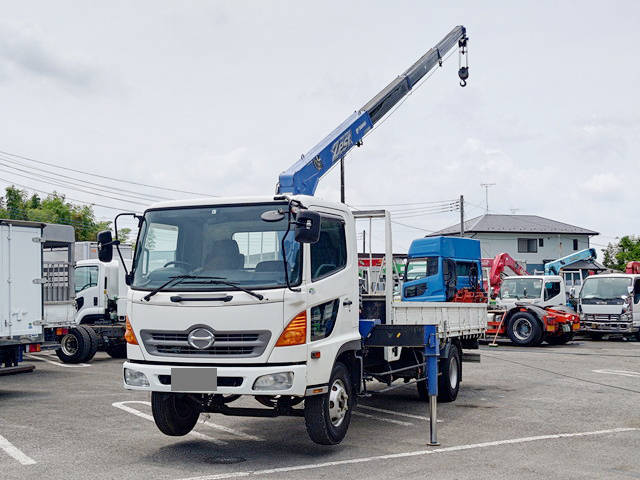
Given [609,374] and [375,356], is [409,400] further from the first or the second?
[609,374]

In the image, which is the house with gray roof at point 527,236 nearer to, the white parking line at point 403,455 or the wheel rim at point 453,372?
the wheel rim at point 453,372

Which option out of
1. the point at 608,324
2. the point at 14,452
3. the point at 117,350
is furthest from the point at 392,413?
the point at 608,324

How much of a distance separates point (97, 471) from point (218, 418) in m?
2.98

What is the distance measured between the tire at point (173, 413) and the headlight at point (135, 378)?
47 centimetres

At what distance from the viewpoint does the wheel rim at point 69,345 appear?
17.4 metres

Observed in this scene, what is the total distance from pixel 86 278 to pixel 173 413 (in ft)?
36.4

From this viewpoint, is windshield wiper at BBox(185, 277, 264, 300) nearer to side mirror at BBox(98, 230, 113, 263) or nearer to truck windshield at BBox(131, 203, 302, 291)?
truck windshield at BBox(131, 203, 302, 291)

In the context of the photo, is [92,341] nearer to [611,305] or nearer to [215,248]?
[215,248]

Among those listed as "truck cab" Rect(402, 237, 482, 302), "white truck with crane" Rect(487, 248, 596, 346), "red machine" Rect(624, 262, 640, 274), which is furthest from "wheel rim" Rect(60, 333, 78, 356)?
"red machine" Rect(624, 262, 640, 274)

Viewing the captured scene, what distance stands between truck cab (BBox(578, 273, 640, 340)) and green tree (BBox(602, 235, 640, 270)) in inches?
1244

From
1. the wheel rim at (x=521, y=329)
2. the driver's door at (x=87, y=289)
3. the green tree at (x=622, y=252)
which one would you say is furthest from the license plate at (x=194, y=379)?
the green tree at (x=622, y=252)

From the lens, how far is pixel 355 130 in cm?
1653

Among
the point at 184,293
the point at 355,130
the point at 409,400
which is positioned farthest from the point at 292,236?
the point at 355,130

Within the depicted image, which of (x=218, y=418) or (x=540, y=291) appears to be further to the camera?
(x=540, y=291)
